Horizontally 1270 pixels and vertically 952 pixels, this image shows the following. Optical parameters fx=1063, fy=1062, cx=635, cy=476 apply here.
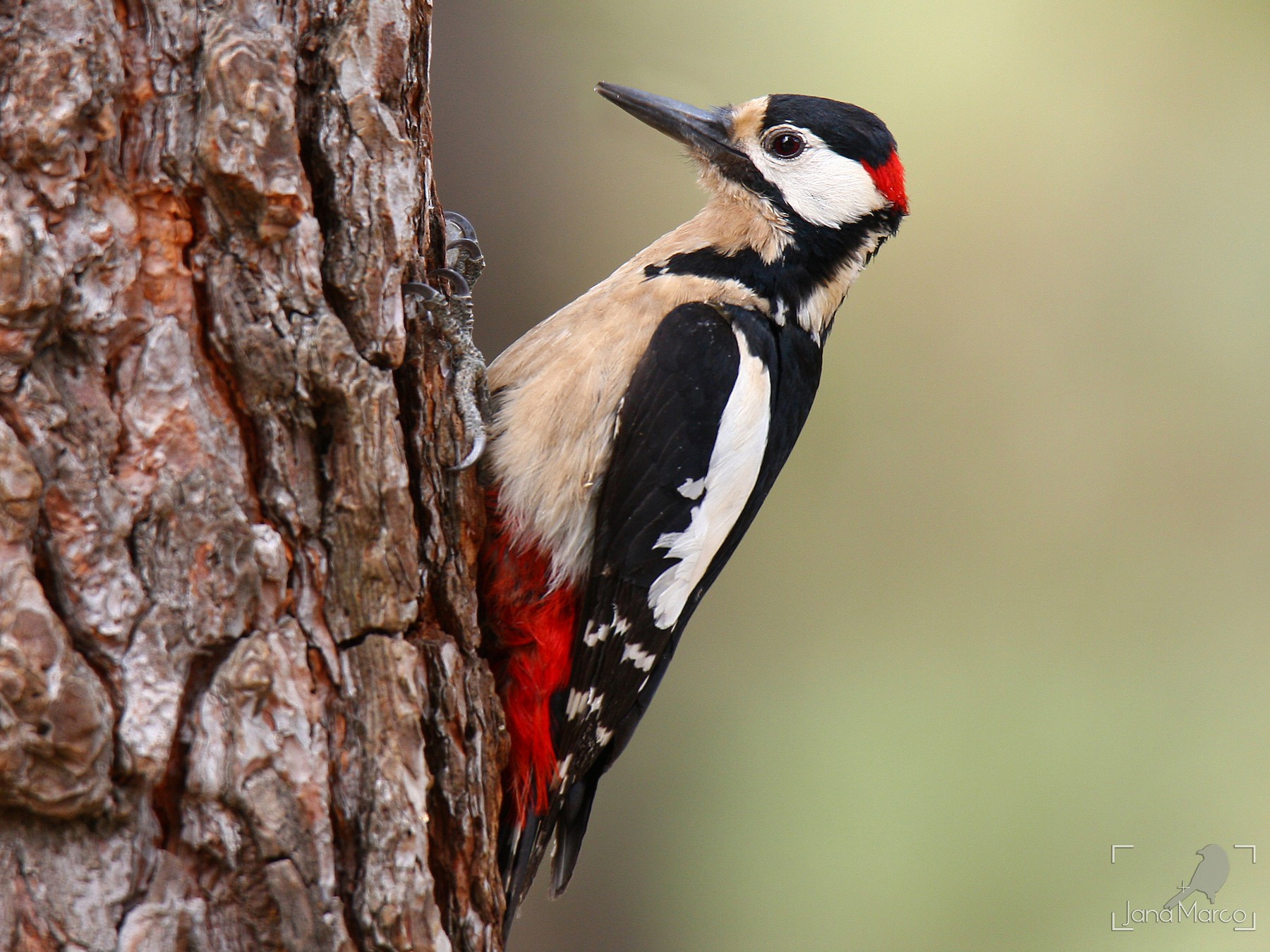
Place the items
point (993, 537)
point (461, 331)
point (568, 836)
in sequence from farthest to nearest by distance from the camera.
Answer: point (993, 537), point (568, 836), point (461, 331)

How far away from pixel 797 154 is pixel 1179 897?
2.40 meters

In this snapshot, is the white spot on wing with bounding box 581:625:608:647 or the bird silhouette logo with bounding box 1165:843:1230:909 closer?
the white spot on wing with bounding box 581:625:608:647

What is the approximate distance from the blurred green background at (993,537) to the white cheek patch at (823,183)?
1013 mm

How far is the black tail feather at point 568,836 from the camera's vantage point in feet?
6.68

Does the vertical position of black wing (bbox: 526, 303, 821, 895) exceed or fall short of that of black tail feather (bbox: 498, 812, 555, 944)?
it exceeds it

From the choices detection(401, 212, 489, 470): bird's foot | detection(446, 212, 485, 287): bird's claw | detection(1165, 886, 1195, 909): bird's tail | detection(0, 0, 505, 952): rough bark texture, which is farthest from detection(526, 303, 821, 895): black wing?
detection(1165, 886, 1195, 909): bird's tail

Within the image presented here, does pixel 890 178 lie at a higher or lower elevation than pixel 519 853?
higher

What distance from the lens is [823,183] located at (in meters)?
2.22

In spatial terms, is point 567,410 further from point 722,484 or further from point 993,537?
point 993,537

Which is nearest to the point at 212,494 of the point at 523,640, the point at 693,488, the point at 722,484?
the point at 523,640

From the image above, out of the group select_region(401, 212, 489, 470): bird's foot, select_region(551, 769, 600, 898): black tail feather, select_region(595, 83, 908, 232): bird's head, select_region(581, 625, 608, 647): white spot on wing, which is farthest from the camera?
select_region(595, 83, 908, 232): bird's head

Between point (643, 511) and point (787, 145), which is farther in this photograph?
point (787, 145)

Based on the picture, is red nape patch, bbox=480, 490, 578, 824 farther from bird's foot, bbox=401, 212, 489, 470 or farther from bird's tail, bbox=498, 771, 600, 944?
bird's foot, bbox=401, 212, 489, 470

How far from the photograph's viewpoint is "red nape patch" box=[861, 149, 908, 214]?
Answer: 222 cm
